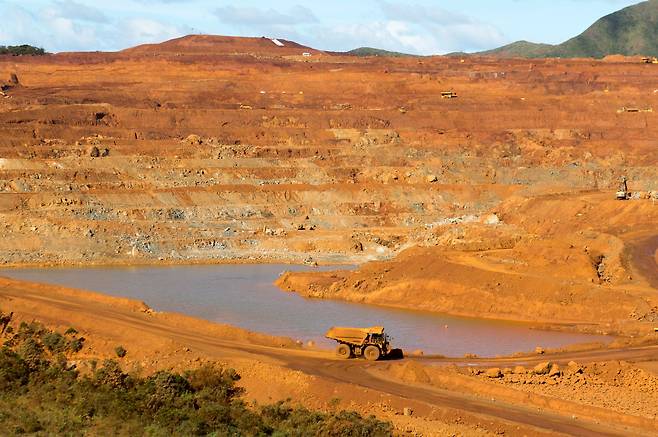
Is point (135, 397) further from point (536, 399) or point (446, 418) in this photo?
point (536, 399)

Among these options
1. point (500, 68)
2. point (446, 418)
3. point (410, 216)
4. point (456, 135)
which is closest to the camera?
point (446, 418)

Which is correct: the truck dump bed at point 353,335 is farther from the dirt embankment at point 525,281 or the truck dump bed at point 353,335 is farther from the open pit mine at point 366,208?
the dirt embankment at point 525,281

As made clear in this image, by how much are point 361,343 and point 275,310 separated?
12.1 metres

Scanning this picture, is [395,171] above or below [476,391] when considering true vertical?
above

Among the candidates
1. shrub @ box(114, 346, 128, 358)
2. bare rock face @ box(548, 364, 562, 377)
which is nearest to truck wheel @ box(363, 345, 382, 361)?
bare rock face @ box(548, 364, 562, 377)

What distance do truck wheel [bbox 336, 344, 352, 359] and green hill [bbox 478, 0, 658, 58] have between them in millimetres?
149934

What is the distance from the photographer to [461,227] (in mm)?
63594

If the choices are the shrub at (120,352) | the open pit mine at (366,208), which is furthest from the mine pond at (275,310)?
the shrub at (120,352)

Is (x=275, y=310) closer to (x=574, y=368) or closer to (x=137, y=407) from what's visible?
(x=574, y=368)

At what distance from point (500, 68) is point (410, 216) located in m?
39.7

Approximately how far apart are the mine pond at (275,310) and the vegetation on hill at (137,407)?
29.2 feet

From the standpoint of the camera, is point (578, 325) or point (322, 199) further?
point (322, 199)

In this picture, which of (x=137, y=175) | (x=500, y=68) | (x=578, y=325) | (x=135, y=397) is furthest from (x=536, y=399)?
(x=500, y=68)

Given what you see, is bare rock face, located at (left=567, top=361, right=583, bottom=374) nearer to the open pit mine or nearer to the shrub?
the open pit mine
